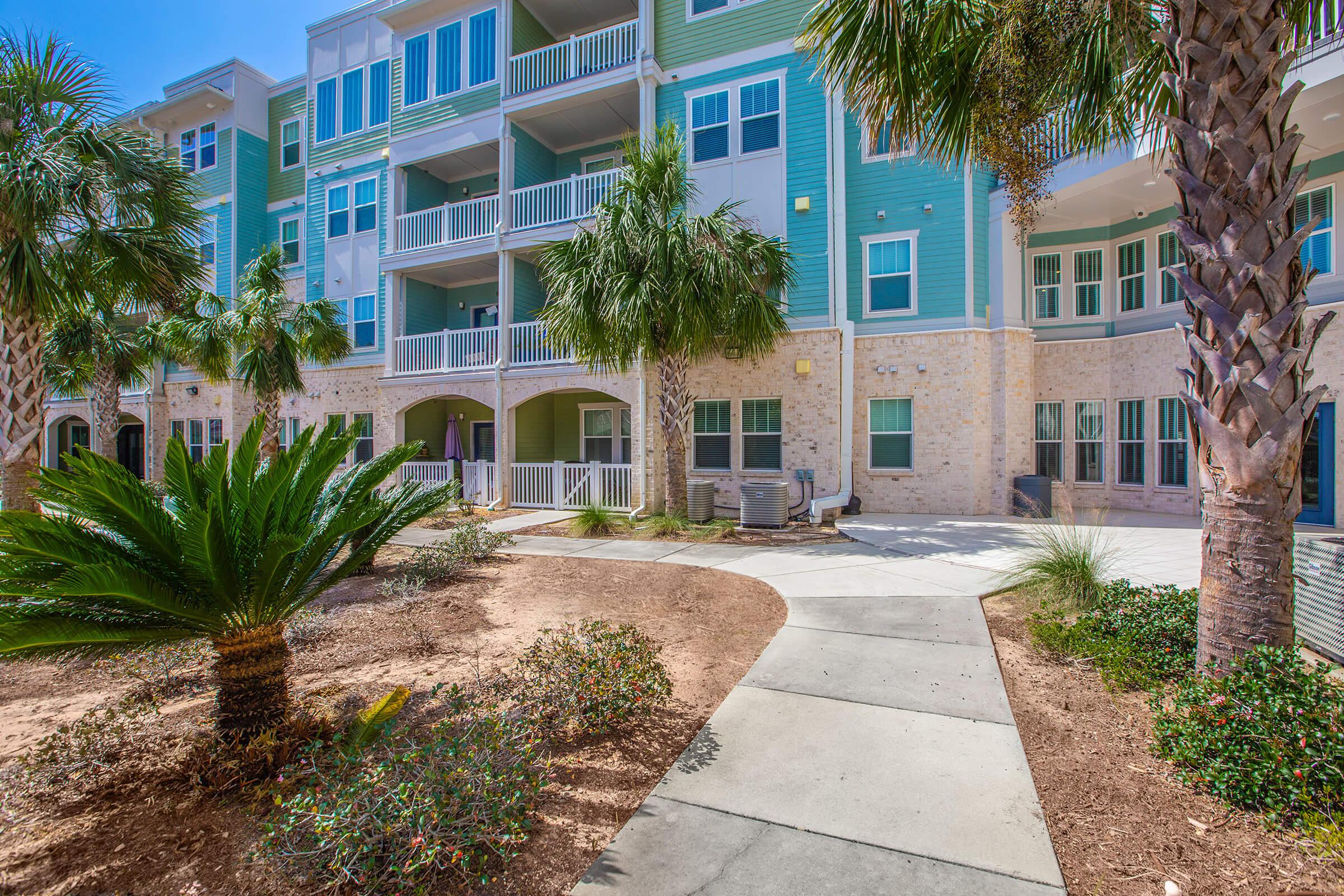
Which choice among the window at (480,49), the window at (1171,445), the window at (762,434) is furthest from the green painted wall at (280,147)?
the window at (1171,445)

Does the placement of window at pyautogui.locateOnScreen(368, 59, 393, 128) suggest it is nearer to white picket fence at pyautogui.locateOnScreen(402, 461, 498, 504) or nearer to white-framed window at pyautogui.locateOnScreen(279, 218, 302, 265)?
white-framed window at pyautogui.locateOnScreen(279, 218, 302, 265)

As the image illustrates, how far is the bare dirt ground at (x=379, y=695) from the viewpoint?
2.48 meters

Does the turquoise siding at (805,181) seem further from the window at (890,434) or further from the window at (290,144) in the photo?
the window at (290,144)

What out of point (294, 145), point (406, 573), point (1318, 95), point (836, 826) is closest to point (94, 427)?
point (294, 145)

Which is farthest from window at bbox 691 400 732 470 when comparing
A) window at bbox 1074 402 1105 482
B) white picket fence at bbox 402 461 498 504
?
window at bbox 1074 402 1105 482

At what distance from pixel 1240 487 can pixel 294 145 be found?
2632cm

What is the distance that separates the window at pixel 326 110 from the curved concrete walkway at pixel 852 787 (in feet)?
68.6

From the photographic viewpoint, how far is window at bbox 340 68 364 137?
18.3 m

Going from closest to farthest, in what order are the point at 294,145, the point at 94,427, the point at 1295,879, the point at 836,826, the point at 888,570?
the point at 1295,879
the point at 836,826
the point at 888,570
the point at 94,427
the point at 294,145

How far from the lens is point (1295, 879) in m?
2.26

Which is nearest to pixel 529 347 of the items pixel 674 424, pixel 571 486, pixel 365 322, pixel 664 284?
pixel 571 486

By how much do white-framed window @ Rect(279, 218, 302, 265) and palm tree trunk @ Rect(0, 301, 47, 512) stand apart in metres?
14.2

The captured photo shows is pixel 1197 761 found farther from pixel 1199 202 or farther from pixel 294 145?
pixel 294 145

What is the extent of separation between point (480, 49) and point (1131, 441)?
59.7 ft
